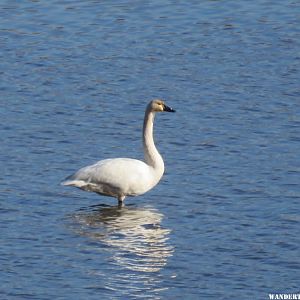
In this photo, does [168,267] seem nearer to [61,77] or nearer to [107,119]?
[107,119]

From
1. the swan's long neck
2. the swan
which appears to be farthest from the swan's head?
the swan

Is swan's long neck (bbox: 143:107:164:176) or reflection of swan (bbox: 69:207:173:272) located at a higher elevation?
swan's long neck (bbox: 143:107:164:176)

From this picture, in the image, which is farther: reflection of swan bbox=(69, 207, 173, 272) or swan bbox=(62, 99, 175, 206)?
swan bbox=(62, 99, 175, 206)

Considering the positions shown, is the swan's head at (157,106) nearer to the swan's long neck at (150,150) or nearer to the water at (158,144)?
the swan's long neck at (150,150)

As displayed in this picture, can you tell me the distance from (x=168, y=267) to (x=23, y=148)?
514 centimetres

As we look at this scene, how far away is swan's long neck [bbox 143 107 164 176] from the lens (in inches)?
716

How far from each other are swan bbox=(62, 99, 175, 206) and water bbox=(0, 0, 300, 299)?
0.23 metres

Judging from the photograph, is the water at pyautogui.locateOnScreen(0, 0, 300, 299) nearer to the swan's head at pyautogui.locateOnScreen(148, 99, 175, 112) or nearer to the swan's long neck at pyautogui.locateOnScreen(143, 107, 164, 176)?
the swan's long neck at pyautogui.locateOnScreen(143, 107, 164, 176)

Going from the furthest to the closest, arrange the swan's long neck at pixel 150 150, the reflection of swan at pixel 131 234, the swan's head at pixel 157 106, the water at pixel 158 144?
the swan's head at pixel 157 106 → the swan's long neck at pixel 150 150 → the reflection of swan at pixel 131 234 → the water at pixel 158 144

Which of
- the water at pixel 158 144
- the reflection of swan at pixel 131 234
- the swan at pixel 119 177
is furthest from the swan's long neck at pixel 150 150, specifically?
the reflection of swan at pixel 131 234

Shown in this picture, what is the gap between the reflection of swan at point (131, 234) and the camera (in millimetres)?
15570

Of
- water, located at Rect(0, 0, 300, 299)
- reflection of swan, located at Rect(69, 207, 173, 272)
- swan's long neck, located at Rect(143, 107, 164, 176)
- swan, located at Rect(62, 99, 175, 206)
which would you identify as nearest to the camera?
water, located at Rect(0, 0, 300, 299)

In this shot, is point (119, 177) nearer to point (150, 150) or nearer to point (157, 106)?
point (150, 150)

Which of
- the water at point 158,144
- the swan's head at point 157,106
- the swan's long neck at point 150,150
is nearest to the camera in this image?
the water at point 158,144
